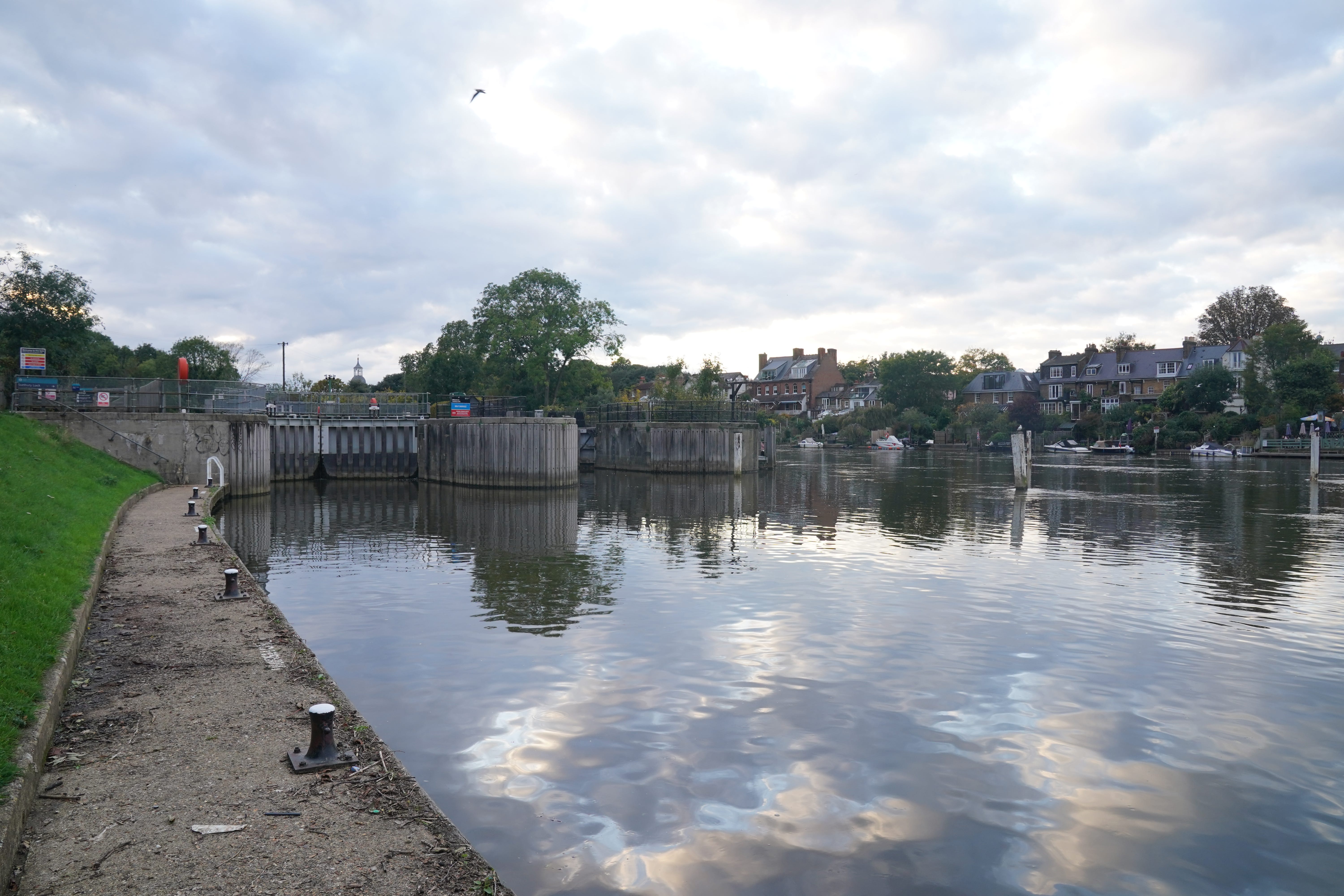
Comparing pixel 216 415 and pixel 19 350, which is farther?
pixel 19 350

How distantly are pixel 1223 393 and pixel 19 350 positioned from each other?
3975 inches

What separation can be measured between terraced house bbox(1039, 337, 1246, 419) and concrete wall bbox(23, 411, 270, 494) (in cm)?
9643

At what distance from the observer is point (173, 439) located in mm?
32844

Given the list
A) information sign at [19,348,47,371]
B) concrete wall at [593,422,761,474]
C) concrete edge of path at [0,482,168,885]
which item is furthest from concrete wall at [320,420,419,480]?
concrete edge of path at [0,482,168,885]

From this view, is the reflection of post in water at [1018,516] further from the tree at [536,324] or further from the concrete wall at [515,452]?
the tree at [536,324]

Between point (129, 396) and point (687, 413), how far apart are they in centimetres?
3091

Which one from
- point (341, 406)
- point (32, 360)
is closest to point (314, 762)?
point (32, 360)

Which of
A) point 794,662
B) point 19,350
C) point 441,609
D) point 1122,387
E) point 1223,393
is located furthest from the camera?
point 1122,387

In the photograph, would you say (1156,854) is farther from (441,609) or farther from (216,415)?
(216,415)

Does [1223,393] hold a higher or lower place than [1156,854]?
higher

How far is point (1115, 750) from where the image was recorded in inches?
349

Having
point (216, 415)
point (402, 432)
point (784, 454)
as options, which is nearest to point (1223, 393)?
point (784, 454)

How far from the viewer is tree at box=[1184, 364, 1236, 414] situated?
304 ft

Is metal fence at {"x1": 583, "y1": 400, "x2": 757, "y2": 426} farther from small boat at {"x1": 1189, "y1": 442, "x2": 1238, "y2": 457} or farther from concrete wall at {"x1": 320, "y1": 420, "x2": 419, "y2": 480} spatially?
small boat at {"x1": 1189, "y1": 442, "x2": 1238, "y2": 457}
